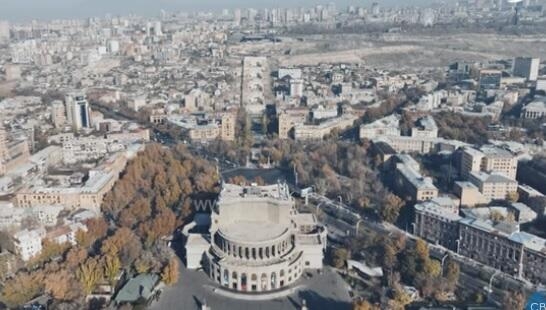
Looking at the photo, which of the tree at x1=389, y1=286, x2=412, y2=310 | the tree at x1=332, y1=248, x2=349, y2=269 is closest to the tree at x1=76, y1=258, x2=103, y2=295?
the tree at x1=332, y1=248, x2=349, y2=269

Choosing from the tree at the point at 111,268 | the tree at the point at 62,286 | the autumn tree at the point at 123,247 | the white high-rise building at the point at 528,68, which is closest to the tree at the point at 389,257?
the autumn tree at the point at 123,247

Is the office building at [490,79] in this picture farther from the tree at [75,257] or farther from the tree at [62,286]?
the tree at [62,286]

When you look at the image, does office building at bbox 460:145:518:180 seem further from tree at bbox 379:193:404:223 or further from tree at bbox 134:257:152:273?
tree at bbox 134:257:152:273

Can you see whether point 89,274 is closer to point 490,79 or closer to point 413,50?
point 490,79

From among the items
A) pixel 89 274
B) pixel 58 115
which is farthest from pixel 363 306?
pixel 58 115

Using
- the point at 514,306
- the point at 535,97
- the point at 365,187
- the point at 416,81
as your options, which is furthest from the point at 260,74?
the point at 514,306

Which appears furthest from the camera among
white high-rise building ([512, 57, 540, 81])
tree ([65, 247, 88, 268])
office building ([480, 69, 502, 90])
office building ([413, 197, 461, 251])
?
white high-rise building ([512, 57, 540, 81])
